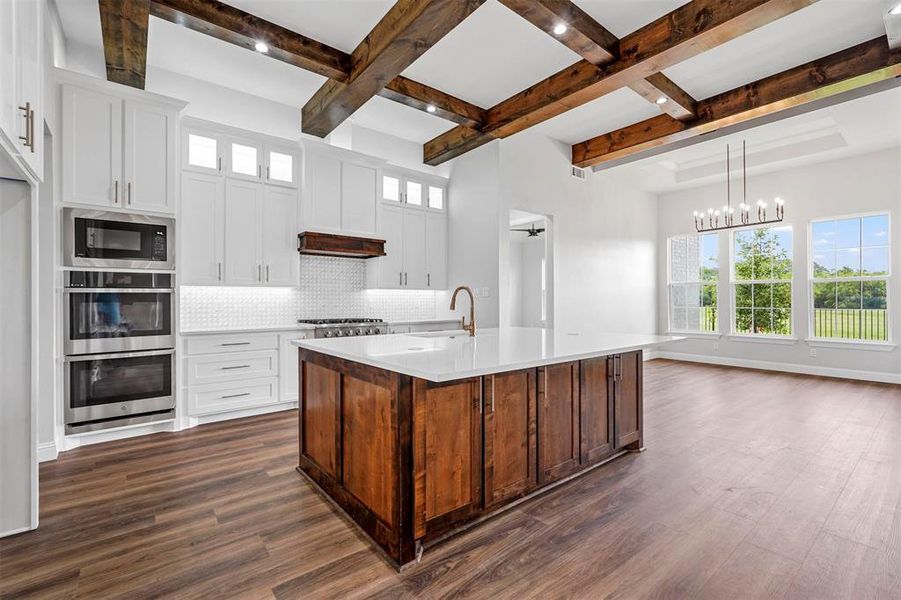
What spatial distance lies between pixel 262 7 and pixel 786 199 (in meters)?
7.83

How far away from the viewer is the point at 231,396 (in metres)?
4.04

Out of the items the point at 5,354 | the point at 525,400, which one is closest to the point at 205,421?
the point at 5,354

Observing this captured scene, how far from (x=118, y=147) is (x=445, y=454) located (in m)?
3.67

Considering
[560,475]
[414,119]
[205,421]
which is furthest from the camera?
[414,119]

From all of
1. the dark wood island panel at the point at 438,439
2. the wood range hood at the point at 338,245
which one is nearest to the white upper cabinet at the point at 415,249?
the wood range hood at the point at 338,245

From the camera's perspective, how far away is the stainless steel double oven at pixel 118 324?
10.7 feet

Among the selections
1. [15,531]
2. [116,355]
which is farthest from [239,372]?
[15,531]

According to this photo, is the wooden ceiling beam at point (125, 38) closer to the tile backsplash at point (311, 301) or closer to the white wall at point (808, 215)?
the tile backsplash at point (311, 301)

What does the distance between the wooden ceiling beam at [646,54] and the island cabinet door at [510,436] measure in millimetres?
2813

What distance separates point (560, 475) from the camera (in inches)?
101

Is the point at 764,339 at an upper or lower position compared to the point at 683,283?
lower

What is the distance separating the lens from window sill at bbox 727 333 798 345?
677cm

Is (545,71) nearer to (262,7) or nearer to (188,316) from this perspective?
(262,7)

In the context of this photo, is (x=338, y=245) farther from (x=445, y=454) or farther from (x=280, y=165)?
(x=445, y=454)
